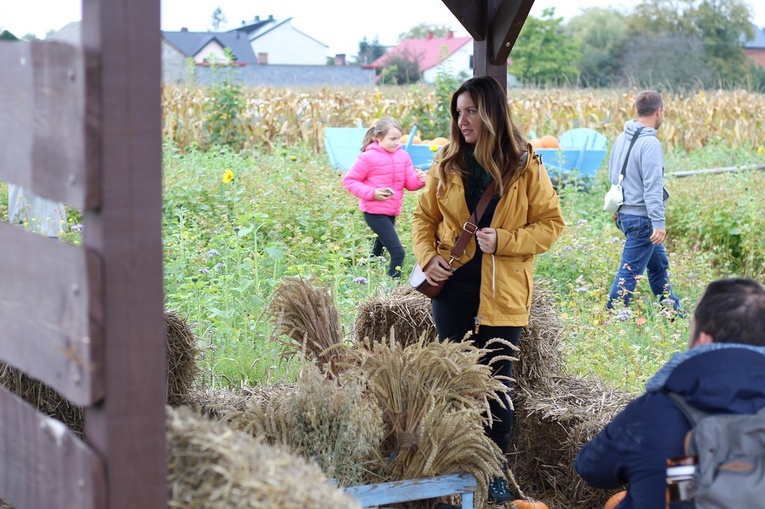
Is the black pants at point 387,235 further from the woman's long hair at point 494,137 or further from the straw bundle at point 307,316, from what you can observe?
the woman's long hair at point 494,137

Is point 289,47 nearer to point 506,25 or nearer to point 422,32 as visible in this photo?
point 422,32

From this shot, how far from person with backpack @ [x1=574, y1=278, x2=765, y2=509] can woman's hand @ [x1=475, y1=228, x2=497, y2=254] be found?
1356 millimetres

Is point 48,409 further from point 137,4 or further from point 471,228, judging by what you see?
point 137,4

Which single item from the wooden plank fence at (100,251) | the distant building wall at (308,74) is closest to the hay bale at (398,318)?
the wooden plank fence at (100,251)

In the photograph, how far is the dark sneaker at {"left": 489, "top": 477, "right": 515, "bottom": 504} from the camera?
12.5 ft

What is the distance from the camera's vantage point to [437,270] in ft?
12.4

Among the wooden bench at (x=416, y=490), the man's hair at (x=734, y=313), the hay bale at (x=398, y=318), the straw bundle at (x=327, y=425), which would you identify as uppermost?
the man's hair at (x=734, y=313)

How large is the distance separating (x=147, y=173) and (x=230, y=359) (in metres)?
3.76

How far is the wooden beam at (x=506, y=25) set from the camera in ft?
13.3

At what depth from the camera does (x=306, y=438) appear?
3133 millimetres

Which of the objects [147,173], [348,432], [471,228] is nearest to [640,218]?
[471,228]

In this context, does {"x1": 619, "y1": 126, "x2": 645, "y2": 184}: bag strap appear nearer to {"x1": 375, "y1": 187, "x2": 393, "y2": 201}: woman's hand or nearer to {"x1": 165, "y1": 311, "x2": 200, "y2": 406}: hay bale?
{"x1": 375, "y1": 187, "x2": 393, "y2": 201}: woman's hand

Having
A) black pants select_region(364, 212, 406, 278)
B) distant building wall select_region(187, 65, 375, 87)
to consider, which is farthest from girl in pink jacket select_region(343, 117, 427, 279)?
distant building wall select_region(187, 65, 375, 87)

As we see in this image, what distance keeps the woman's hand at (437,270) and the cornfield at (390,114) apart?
11575mm
